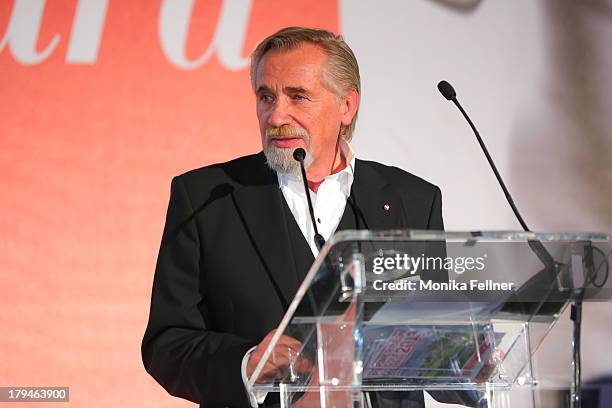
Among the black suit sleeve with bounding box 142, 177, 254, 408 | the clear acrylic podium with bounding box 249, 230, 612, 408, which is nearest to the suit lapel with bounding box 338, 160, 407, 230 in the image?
the black suit sleeve with bounding box 142, 177, 254, 408

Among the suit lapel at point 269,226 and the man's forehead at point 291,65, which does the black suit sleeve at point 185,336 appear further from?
the man's forehead at point 291,65

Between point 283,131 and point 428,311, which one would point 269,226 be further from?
point 428,311

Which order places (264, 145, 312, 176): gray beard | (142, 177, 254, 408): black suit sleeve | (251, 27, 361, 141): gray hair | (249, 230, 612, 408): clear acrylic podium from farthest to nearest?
(251, 27, 361, 141): gray hair → (264, 145, 312, 176): gray beard → (142, 177, 254, 408): black suit sleeve → (249, 230, 612, 408): clear acrylic podium

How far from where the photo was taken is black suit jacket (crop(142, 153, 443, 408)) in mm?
2342

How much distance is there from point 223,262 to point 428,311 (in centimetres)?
83

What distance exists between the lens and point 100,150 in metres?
3.53

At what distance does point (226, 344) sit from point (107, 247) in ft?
4.55

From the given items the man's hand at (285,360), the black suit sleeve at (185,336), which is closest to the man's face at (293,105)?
the black suit sleeve at (185,336)

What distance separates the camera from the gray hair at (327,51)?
8.86 ft

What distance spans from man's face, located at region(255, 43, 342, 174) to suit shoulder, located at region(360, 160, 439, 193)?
194 millimetres

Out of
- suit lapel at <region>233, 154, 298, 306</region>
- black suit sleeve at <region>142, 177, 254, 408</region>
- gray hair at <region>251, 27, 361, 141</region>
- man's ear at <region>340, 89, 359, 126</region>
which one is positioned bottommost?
black suit sleeve at <region>142, 177, 254, 408</region>

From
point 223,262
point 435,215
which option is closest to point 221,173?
point 223,262

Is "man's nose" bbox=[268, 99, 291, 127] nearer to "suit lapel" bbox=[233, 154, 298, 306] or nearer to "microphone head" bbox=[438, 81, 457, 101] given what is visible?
"suit lapel" bbox=[233, 154, 298, 306]

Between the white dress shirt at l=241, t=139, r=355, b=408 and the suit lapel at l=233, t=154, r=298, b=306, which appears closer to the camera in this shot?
the suit lapel at l=233, t=154, r=298, b=306
